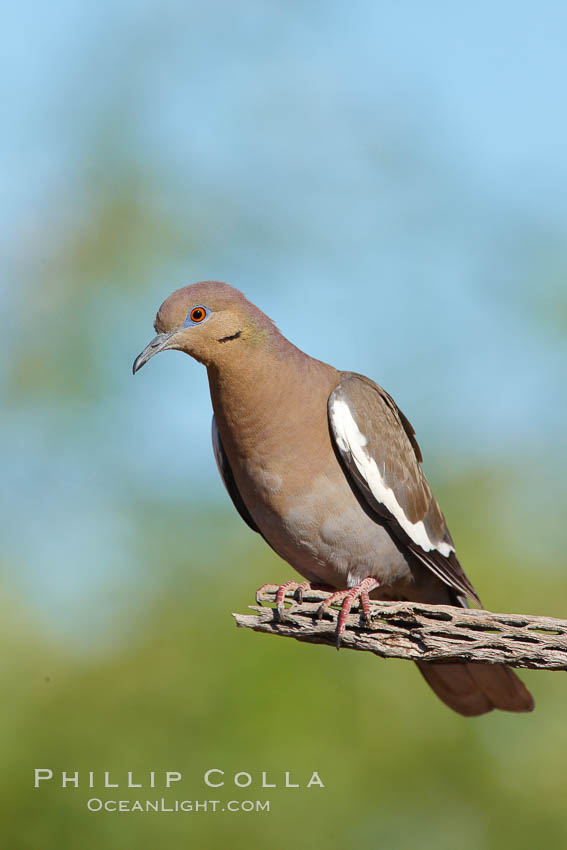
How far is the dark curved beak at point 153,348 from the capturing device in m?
3.65

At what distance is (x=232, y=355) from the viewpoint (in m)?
3.73

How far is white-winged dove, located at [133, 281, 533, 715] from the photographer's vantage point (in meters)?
3.70

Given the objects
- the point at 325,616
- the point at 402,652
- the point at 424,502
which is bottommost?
the point at 402,652

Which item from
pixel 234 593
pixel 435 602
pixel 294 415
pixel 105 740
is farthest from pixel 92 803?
pixel 294 415

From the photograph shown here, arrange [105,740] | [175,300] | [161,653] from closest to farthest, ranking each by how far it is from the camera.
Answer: [175,300]
[105,740]
[161,653]

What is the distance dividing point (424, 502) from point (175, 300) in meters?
1.58

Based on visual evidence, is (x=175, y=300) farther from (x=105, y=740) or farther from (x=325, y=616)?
(x=105, y=740)

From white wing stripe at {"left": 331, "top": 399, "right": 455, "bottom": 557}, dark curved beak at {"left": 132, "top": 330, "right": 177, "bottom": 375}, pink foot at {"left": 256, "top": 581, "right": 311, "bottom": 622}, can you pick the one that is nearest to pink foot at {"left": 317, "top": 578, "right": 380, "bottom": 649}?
pink foot at {"left": 256, "top": 581, "right": 311, "bottom": 622}

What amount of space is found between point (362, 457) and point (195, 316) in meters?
1.00

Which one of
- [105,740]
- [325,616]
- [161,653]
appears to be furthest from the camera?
[161,653]

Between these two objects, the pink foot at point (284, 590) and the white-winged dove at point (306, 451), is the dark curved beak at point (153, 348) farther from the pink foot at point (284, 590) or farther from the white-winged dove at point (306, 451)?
the pink foot at point (284, 590)

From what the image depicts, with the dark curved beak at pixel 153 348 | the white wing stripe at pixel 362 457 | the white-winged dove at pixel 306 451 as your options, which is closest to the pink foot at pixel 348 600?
the white-winged dove at pixel 306 451

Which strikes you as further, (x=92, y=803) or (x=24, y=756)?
(x=24, y=756)

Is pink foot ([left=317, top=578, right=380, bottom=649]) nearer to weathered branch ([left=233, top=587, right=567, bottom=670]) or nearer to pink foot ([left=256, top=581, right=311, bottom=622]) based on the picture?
weathered branch ([left=233, top=587, right=567, bottom=670])
